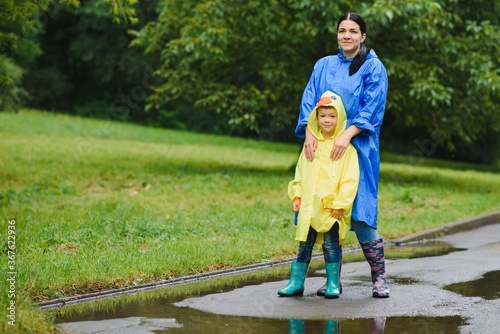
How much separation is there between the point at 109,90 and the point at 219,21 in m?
39.9

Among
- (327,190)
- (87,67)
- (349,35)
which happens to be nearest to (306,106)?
(349,35)

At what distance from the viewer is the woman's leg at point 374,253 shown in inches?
283

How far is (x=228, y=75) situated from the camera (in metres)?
22.2

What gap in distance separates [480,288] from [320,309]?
1714 millimetres

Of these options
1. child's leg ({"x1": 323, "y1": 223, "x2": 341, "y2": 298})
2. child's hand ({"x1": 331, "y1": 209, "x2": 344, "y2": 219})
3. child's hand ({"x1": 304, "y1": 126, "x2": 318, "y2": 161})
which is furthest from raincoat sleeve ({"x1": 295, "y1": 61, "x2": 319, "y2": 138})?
child's leg ({"x1": 323, "y1": 223, "x2": 341, "y2": 298})

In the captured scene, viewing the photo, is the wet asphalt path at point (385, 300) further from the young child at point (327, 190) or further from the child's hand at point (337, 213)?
the child's hand at point (337, 213)

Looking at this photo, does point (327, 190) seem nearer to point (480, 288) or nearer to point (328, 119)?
point (328, 119)

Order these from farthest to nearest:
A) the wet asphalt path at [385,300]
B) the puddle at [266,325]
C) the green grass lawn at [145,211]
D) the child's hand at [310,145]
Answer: the green grass lawn at [145,211] → the child's hand at [310,145] → the wet asphalt path at [385,300] → the puddle at [266,325]

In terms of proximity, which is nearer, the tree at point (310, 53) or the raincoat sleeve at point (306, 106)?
the raincoat sleeve at point (306, 106)

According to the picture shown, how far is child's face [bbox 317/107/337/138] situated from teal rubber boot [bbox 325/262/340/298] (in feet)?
3.40

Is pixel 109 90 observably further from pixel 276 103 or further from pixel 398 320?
pixel 398 320

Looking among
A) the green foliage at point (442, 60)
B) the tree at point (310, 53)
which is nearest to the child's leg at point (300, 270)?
the green foliage at point (442, 60)

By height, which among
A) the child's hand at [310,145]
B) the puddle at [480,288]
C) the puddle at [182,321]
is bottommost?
the puddle at [182,321]

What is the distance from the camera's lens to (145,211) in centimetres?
1296
